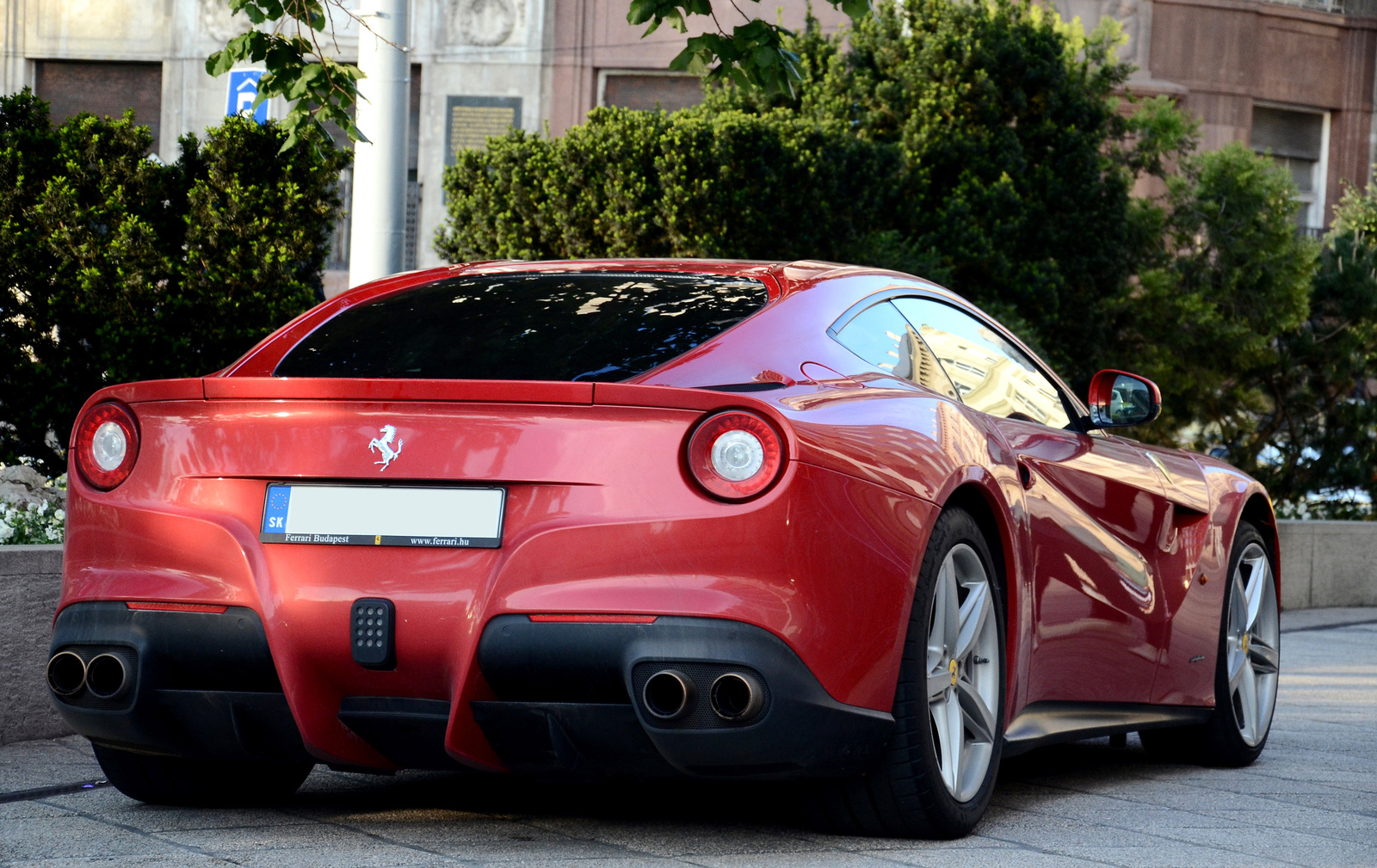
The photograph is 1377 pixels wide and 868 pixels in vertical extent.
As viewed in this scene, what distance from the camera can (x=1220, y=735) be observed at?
5496mm

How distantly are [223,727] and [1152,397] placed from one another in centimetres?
291

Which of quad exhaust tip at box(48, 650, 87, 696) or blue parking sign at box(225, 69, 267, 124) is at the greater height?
blue parking sign at box(225, 69, 267, 124)

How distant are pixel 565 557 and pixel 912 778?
0.94 meters

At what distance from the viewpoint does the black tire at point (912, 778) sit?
3.68m

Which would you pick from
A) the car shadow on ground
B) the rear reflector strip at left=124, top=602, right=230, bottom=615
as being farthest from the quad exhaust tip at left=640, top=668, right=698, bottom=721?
the rear reflector strip at left=124, top=602, right=230, bottom=615

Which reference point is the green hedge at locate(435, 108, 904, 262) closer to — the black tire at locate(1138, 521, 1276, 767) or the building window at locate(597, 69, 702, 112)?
the black tire at locate(1138, 521, 1276, 767)

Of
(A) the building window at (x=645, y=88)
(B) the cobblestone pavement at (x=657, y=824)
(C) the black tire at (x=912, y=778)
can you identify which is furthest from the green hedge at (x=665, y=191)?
(A) the building window at (x=645, y=88)

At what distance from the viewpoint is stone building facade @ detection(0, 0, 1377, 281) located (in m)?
24.6

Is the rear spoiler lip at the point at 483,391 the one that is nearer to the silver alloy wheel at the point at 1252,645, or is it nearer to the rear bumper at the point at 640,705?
the rear bumper at the point at 640,705

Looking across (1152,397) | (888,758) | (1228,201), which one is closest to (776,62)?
(1152,397)

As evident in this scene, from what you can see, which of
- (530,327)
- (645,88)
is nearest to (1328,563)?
(530,327)

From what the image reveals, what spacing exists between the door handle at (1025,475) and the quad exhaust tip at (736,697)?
123 cm

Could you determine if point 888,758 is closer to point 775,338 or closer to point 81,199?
point 775,338

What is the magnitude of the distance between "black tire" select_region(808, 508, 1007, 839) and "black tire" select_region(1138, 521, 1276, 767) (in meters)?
1.77
